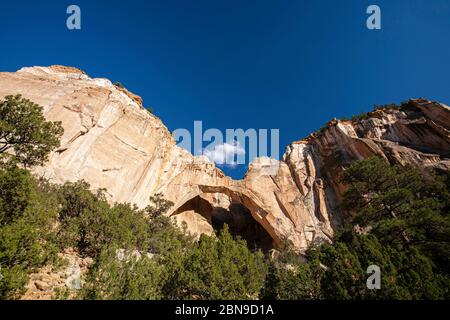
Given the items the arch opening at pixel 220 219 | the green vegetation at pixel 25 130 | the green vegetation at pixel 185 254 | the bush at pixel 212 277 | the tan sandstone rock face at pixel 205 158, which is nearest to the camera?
the green vegetation at pixel 185 254

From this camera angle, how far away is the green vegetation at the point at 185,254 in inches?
270

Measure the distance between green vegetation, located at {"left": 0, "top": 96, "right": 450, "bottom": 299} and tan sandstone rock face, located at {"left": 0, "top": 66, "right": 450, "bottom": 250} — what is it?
11.3 metres

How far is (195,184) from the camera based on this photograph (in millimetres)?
33312

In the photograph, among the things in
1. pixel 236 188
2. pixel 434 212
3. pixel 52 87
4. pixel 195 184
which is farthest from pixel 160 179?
pixel 434 212

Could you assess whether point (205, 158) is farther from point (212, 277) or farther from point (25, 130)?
point (212, 277)

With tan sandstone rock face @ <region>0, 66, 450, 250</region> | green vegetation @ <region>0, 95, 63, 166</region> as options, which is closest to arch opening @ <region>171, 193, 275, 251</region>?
tan sandstone rock face @ <region>0, 66, 450, 250</region>

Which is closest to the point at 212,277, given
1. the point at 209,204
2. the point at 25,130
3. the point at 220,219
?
the point at 25,130

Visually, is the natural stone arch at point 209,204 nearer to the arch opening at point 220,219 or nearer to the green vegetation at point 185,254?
the arch opening at point 220,219

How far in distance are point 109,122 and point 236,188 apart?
17.2 m

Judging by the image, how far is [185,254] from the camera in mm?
10734

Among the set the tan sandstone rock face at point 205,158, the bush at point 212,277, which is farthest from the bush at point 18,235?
the tan sandstone rock face at point 205,158

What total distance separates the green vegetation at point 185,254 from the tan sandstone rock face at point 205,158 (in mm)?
11284

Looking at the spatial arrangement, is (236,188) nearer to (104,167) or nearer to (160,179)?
(160,179)

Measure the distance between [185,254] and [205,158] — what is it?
26192mm
